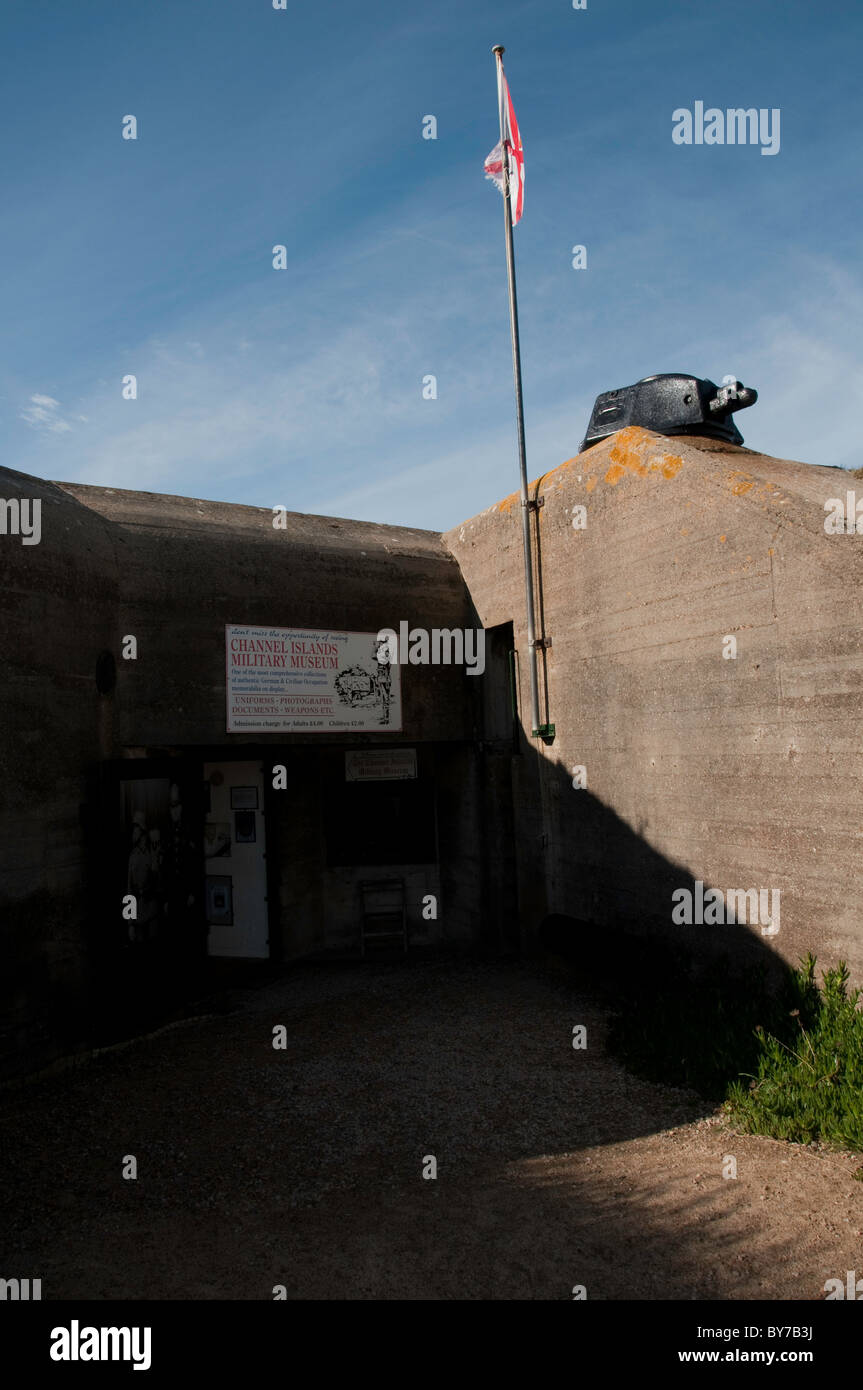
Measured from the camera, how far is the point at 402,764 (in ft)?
36.7

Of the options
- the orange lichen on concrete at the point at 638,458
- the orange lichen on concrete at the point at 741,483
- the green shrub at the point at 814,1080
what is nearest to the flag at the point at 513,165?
the orange lichen on concrete at the point at 638,458

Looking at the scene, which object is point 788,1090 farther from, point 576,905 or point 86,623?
point 86,623

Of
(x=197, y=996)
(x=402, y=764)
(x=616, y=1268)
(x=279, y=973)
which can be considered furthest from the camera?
(x=402, y=764)

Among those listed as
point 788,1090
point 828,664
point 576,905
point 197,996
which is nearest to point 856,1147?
point 788,1090

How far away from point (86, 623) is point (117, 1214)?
4.87m

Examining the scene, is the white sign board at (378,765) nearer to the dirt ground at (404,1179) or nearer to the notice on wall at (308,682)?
the notice on wall at (308,682)

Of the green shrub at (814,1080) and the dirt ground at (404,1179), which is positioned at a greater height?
the green shrub at (814,1080)

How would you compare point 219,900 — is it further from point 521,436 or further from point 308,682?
point 521,436

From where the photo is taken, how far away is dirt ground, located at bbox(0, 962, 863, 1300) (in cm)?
415

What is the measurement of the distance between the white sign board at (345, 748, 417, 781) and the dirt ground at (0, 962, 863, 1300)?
384 centimetres

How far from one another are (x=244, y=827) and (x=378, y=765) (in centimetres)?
191

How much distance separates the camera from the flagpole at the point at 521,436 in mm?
9578

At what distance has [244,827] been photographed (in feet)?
33.7

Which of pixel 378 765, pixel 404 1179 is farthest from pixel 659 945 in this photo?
pixel 378 765
